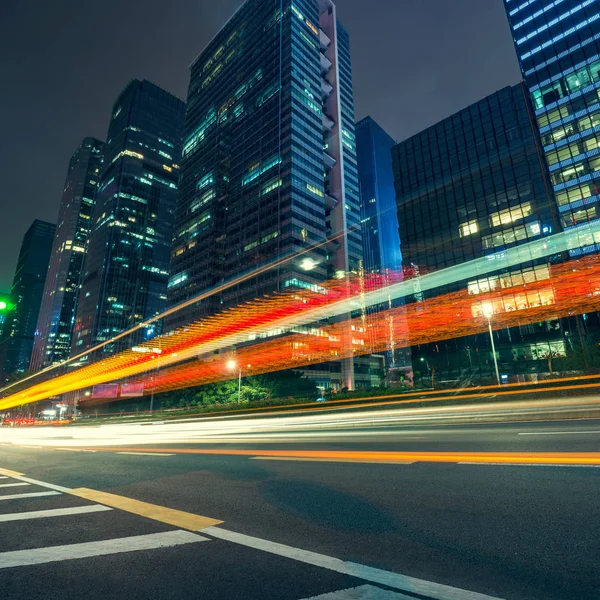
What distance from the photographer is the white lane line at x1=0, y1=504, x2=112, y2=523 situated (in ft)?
17.1

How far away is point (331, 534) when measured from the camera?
389 centimetres

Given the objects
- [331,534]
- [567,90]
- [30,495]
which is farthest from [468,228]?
[30,495]

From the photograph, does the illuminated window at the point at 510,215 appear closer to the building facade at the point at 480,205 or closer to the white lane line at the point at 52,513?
the building facade at the point at 480,205

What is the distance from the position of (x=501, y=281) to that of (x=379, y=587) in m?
72.3

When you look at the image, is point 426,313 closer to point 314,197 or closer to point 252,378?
point 252,378

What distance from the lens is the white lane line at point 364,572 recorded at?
2.49 m

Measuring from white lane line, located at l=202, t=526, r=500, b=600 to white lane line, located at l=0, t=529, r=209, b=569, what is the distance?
53cm

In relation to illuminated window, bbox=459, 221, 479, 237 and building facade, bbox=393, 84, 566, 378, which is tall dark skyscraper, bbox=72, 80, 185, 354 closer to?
building facade, bbox=393, 84, 566, 378

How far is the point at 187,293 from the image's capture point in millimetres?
118812

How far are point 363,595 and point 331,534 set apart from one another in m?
A: 1.50

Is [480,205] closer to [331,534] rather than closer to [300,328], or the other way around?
[300,328]

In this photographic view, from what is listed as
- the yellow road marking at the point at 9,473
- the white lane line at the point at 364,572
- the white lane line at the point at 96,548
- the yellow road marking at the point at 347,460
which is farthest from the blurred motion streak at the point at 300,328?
the white lane line at the point at 364,572

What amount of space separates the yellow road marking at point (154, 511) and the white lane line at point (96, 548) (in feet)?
1.15

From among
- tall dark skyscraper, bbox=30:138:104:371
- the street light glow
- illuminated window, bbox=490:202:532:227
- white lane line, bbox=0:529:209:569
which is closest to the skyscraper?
the street light glow
